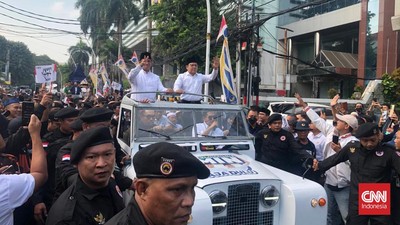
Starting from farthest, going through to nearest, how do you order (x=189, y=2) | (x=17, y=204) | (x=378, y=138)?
(x=189, y=2) → (x=378, y=138) → (x=17, y=204)

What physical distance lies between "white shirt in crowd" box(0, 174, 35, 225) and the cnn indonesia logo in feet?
11.9

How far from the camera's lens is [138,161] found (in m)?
1.66

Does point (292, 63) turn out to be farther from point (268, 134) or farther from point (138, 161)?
point (138, 161)

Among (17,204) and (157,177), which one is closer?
(157,177)

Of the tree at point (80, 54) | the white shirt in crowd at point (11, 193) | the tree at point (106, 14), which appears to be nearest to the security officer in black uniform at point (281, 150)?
the white shirt in crowd at point (11, 193)

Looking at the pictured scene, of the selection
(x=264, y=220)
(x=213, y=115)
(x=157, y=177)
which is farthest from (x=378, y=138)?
(x=157, y=177)

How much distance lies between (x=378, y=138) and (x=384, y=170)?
0.38 metres

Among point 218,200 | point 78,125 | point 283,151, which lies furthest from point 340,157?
point 78,125

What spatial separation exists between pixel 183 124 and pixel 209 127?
1.20 ft

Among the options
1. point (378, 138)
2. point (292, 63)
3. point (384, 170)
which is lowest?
point (384, 170)

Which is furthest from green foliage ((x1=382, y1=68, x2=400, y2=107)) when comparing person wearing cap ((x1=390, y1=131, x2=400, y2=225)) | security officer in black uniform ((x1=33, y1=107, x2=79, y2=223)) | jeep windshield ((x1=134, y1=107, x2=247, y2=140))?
security officer in black uniform ((x1=33, y1=107, x2=79, y2=223))

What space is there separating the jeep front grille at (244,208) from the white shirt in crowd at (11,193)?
1989 millimetres

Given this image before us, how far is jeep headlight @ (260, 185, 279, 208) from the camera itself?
394 cm

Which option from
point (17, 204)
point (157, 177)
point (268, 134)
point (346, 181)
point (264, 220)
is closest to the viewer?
point (157, 177)
